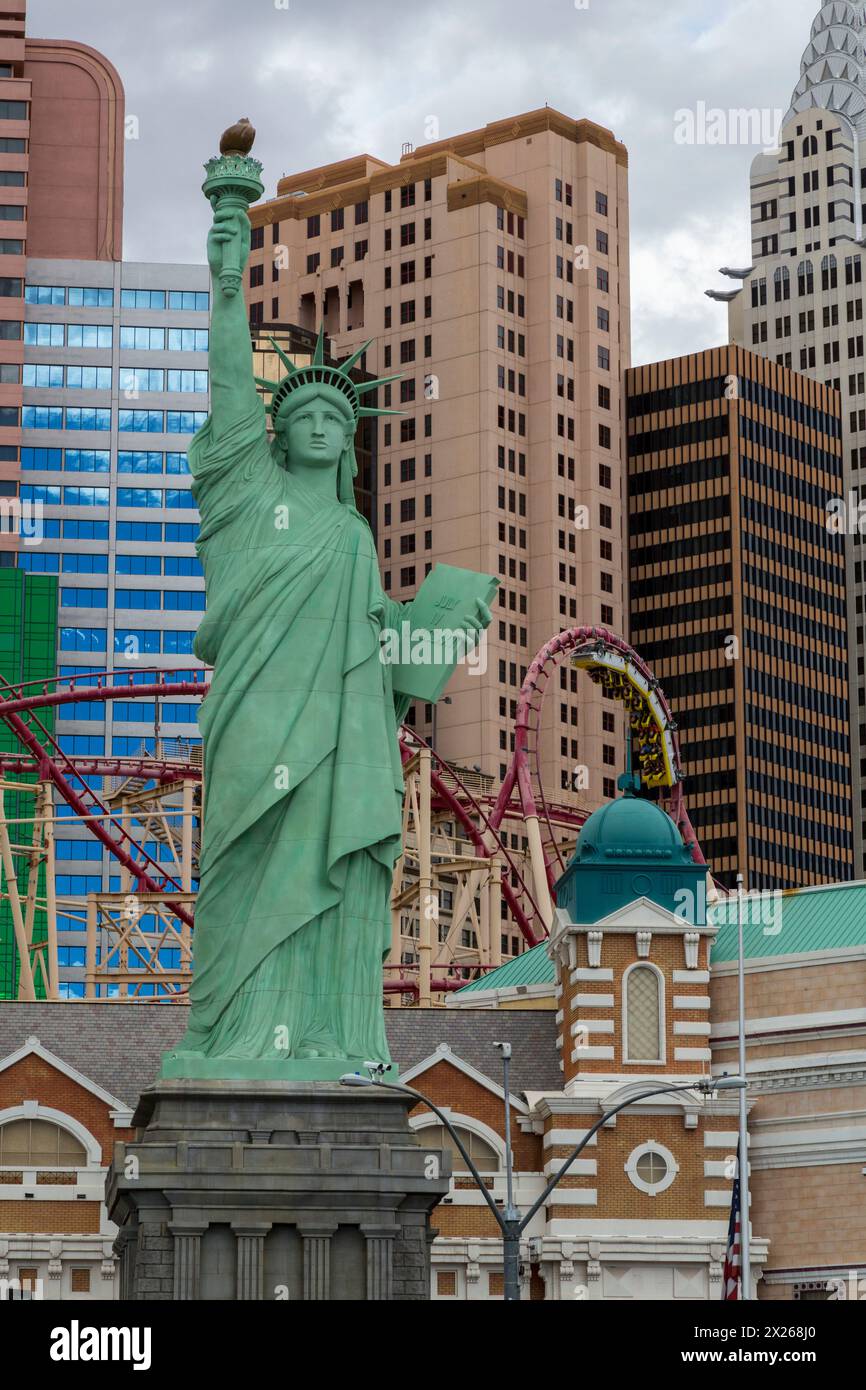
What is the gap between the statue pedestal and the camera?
102 ft

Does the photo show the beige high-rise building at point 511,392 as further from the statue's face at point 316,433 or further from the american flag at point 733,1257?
the statue's face at point 316,433

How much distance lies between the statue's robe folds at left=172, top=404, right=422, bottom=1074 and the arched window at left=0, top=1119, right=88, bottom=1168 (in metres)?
6.17

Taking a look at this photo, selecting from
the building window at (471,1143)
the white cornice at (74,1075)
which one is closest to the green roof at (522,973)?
the building window at (471,1143)

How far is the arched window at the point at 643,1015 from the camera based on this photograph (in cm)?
3962

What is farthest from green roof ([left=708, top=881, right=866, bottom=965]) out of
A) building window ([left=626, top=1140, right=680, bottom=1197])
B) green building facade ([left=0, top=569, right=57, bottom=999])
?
green building facade ([left=0, top=569, right=57, bottom=999])

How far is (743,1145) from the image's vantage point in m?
37.8

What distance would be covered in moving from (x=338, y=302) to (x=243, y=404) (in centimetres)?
9145

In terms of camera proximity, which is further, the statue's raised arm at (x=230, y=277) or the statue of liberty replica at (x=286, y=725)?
the statue's raised arm at (x=230, y=277)

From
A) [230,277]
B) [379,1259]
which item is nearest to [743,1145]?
[379,1259]

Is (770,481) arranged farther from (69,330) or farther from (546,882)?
(546,882)

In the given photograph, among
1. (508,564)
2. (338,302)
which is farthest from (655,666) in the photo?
(338,302)

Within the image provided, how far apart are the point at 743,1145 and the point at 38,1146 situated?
1026 centimetres

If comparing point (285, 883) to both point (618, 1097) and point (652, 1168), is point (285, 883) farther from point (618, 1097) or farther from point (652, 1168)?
point (652, 1168)

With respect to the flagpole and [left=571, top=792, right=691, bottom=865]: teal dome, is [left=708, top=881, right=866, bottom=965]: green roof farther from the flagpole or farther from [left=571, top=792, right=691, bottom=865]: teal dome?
[left=571, top=792, right=691, bottom=865]: teal dome
